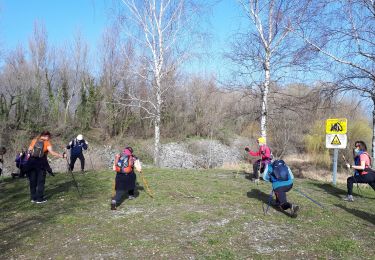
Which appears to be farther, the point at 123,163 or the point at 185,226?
the point at 123,163

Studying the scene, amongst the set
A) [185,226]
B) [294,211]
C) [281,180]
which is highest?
[281,180]

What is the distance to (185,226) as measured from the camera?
7484 mm

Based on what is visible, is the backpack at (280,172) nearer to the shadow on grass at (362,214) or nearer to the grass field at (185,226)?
the grass field at (185,226)

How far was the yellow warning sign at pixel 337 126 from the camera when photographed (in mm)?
12383

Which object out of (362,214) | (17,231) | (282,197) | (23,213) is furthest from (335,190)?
(17,231)

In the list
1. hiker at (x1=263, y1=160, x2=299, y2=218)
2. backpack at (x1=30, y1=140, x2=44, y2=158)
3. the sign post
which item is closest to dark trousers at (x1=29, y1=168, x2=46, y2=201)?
backpack at (x1=30, y1=140, x2=44, y2=158)

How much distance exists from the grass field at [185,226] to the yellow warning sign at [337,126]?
206 cm

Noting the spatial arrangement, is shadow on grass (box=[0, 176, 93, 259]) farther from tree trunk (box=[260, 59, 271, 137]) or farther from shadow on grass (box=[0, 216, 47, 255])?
tree trunk (box=[260, 59, 271, 137])

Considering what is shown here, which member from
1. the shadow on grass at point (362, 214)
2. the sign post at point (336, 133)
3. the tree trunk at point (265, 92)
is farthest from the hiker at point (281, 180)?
the tree trunk at point (265, 92)

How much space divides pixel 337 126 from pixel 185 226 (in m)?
7.41

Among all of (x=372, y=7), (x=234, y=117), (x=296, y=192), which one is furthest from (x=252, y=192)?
(x=234, y=117)

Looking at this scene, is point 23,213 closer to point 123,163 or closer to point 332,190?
point 123,163

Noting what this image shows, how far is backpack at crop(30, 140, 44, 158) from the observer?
941 cm

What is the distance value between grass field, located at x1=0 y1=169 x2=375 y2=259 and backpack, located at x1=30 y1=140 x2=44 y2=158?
4.18ft
